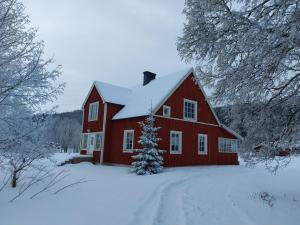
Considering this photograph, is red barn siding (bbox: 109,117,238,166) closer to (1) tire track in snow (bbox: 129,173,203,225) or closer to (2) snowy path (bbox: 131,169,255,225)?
(2) snowy path (bbox: 131,169,255,225)

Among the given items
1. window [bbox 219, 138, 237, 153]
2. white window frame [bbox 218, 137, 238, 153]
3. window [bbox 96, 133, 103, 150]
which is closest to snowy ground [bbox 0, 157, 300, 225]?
window [bbox 96, 133, 103, 150]

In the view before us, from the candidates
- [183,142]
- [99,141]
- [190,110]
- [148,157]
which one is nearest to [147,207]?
[148,157]

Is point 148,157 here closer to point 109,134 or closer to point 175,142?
point 175,142

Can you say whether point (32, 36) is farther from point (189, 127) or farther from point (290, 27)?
point (189, 127)

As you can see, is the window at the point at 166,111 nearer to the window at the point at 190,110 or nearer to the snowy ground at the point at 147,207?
the window at the point at 190,110

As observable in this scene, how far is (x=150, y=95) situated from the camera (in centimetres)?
2089

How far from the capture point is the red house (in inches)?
749

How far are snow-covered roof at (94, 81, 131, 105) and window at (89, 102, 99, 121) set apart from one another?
1282 mm

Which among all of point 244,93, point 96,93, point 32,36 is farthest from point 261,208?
point 96,93

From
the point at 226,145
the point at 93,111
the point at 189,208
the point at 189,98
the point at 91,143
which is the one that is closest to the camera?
the point at 189,208

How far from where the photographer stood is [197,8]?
7414mm

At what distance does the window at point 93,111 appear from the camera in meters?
22.5

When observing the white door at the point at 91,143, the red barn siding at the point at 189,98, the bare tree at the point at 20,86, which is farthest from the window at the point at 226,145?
the bare tree at the point at 20,86

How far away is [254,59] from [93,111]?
729 inches
